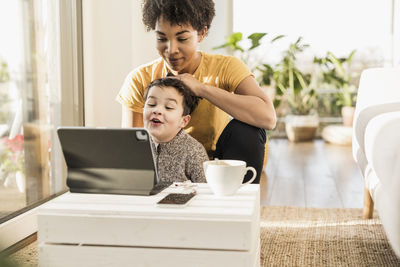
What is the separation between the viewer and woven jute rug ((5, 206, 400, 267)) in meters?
1.86

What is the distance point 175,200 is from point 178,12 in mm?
881

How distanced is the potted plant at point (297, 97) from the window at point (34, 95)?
2.73 metres

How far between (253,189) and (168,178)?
1.50 feet

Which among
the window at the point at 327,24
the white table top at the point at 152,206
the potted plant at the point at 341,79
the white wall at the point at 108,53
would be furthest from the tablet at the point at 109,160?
the potted plant at the point at 341,79

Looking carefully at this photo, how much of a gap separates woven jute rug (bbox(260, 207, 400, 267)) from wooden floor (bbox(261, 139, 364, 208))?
0.84 ft

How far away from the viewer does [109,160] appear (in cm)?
116

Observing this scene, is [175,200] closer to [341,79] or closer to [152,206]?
[152,206]

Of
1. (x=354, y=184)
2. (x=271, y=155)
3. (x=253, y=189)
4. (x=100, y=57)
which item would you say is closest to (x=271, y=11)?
(x=271, y=155)

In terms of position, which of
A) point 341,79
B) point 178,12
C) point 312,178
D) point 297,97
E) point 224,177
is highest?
point 178,12

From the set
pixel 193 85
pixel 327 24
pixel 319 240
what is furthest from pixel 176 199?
pixel 327 24

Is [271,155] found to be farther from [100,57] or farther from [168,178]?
[168,178]

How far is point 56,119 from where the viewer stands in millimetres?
2572

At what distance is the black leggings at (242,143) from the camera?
1.75 metres

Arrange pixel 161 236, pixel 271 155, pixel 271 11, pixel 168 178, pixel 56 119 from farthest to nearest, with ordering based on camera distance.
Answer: pixel 271 11
pixel 271 155
pixel 56 119
pixel 168 178
pixel 161 236
